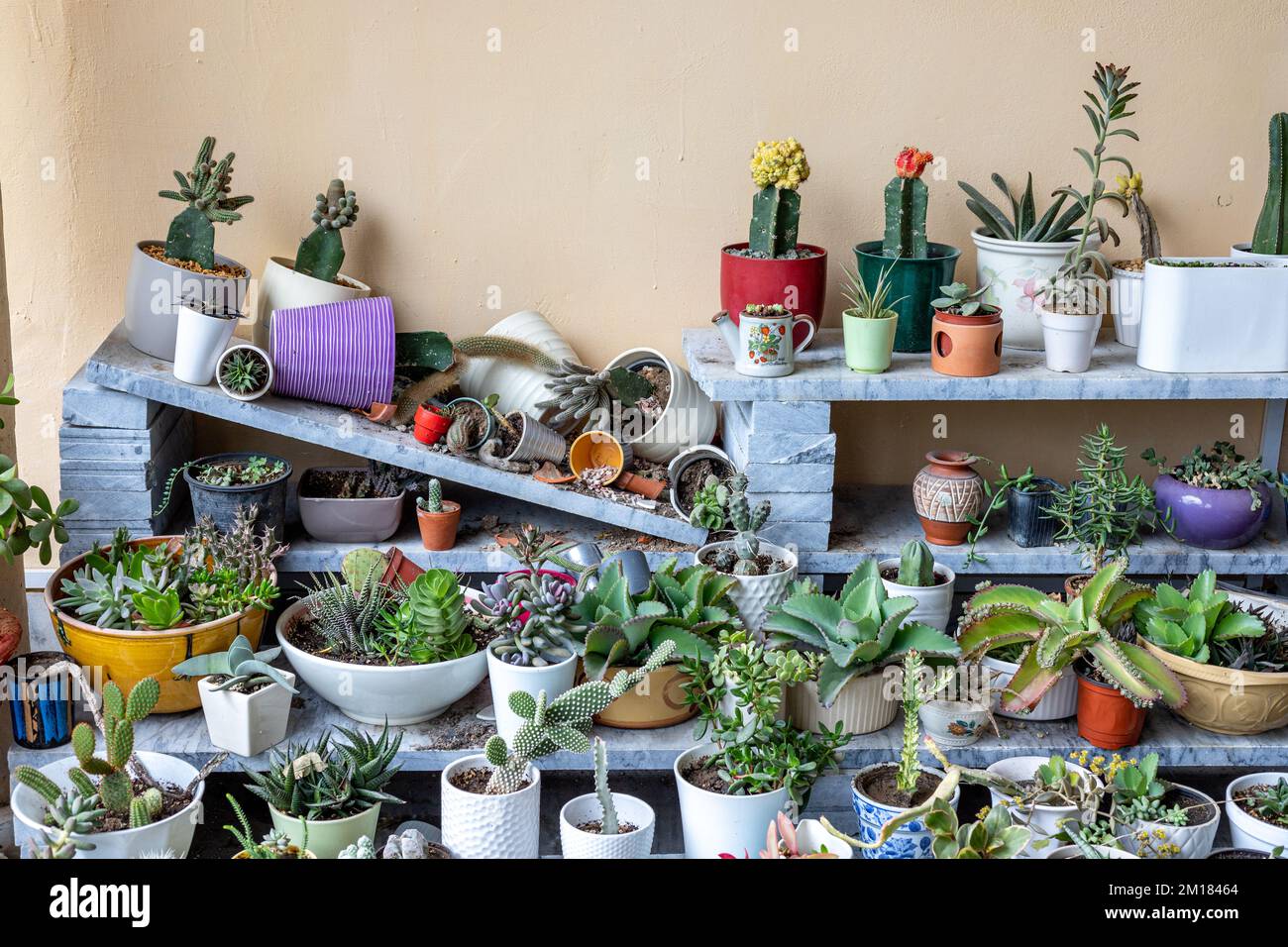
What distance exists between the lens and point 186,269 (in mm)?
3121

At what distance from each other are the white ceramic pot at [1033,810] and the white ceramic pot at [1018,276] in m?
1.20

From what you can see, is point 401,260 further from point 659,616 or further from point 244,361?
point 659,616

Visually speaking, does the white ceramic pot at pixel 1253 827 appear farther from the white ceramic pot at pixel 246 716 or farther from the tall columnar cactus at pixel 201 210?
the tall columnar cactus at pixel 201 210

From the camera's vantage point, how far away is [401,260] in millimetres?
3469

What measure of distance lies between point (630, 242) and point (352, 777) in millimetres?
1679

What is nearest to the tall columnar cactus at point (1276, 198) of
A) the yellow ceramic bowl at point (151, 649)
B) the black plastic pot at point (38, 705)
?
the yellow ceramic bowl at point (151, 649)

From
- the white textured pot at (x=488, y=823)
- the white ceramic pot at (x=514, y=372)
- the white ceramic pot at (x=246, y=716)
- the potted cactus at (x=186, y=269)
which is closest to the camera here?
the white textured pot at (x=488, y=823)

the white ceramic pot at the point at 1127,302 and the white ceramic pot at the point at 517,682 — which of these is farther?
the white ceramic pot at the point at 1127,302

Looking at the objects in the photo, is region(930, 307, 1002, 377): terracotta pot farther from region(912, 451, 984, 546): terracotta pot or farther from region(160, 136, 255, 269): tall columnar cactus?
region(160, 136, 255, 269): tall columnar cactus

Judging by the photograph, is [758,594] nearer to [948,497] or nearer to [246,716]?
[948,497]

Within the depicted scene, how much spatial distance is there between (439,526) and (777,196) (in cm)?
115

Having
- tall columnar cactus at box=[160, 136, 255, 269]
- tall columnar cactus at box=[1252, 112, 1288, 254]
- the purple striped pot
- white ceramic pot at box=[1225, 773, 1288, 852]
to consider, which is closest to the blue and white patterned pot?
white ceramic pot at box=[1225, 773, 1288, 852]

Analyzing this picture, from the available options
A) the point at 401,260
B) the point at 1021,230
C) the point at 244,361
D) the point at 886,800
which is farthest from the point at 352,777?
the point at 1021,230

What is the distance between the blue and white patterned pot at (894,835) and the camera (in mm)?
2312
